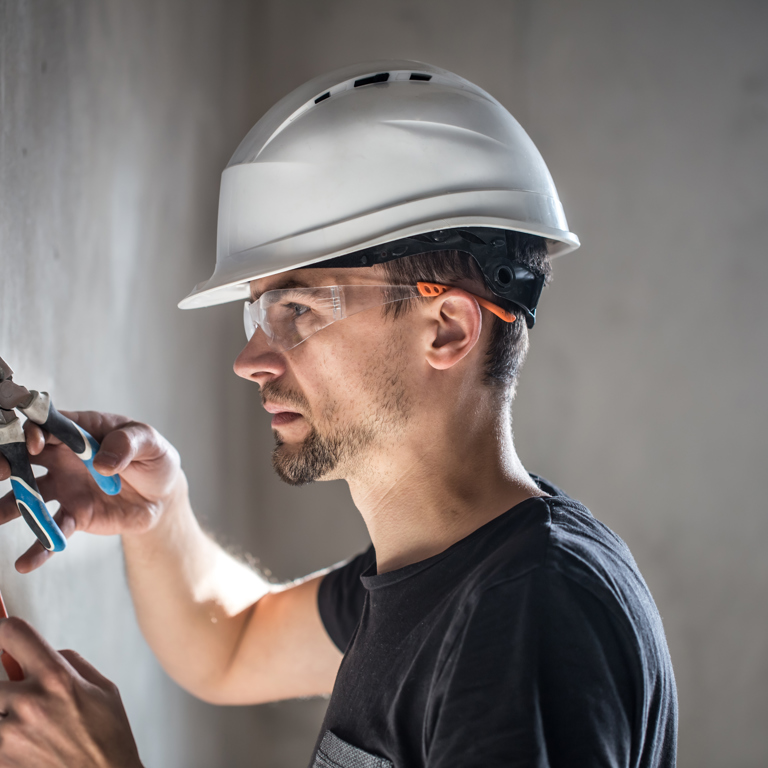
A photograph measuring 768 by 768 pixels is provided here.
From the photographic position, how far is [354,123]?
108 centimetres

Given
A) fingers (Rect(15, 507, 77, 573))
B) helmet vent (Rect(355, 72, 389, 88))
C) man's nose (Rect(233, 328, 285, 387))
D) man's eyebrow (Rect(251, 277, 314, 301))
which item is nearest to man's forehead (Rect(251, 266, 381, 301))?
man's eyebrow (Rect(251, 277, 314, 301))

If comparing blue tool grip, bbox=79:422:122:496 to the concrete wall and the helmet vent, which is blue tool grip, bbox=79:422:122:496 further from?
the helmet vent

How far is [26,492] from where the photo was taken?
95 centimetres

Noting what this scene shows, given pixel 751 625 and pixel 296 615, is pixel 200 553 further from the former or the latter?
pixel 751 625

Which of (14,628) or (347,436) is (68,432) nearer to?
(14,628)

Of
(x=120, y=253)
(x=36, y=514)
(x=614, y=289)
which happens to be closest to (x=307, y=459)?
(x=36, y=514)

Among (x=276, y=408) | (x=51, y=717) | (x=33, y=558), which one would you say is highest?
(x=276, y=408)

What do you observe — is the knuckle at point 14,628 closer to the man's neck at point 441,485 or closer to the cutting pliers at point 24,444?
the cutting pliers at point 24,444

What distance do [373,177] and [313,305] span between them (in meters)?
0.22

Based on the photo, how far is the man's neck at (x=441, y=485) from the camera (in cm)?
109

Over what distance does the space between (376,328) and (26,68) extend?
76cm

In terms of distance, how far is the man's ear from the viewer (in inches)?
Answer: 43.6

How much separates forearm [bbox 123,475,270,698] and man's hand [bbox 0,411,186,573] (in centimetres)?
8

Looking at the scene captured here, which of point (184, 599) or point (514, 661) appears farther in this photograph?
Result: point (184, 599)
